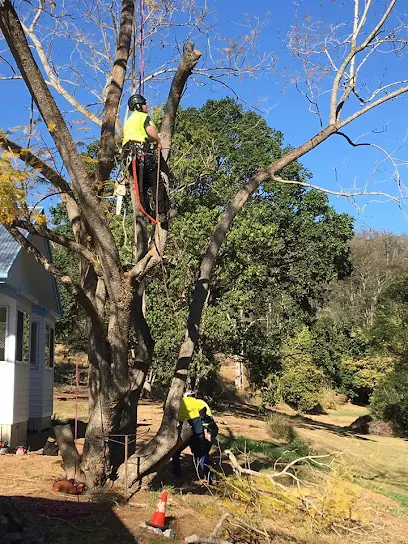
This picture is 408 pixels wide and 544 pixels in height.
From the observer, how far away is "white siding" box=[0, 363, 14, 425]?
38.7ft

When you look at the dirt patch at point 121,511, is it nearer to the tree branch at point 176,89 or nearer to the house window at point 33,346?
the house window at point 33,346

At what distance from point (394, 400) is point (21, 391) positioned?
42.9 feet

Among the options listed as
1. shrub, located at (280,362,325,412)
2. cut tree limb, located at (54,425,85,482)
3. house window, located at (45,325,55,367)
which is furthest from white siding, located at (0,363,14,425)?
shrub, located at (280,362,325,412)

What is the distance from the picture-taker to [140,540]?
A: 625cm

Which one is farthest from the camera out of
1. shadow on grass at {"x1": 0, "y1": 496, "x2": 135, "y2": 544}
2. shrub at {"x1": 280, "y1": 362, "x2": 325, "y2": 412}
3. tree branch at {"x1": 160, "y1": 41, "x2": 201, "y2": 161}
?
shrub at {"x1": 280, "y1": 362, "x2": 325, "y2": 412}

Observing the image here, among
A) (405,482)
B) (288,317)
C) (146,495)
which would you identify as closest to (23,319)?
(146,495)

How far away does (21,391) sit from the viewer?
41.9 feet

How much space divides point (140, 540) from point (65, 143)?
183 inches

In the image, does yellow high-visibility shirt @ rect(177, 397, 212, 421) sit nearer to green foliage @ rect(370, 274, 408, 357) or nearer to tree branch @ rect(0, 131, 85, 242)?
tree branch @ rect(0, 131, 85, 242)

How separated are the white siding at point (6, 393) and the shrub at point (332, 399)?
25.3m

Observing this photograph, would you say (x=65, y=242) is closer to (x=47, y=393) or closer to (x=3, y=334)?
(x=3, y=334)

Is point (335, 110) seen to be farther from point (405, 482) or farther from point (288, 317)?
point (288, 317)

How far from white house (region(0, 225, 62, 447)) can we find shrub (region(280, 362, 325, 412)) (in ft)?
55.6

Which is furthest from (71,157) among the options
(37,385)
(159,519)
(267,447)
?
(267,447)
